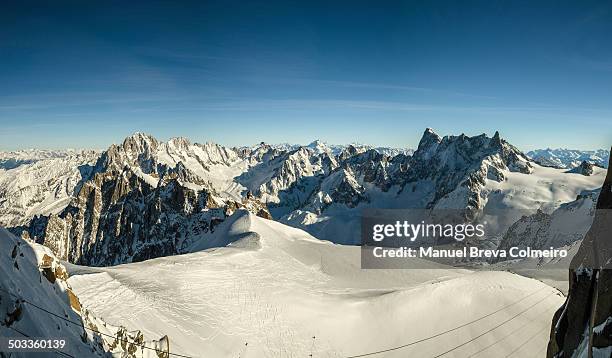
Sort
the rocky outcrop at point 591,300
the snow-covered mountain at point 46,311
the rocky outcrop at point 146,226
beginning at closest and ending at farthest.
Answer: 1. the snow-covered mountain at point 46,311
2. the rocky outcrop at point 591,300
3. the rocky outcrop at point 146,226

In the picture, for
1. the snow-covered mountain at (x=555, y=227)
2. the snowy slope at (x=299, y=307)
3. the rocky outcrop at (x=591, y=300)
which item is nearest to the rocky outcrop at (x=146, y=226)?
the snowy slope at (x=299, y=307)

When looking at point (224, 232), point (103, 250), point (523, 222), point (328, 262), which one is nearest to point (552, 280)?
point (328, 262)

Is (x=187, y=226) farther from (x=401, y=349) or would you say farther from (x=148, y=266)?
(x=401, y=349)

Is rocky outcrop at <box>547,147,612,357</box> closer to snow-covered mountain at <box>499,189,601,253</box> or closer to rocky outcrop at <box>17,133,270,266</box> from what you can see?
rocky outcrop at <box>17,133,270,266</box>

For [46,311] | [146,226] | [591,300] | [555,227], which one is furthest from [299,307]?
[555,227]

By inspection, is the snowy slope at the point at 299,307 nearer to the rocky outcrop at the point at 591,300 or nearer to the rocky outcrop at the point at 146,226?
the rocky outcrop at the point at 591,300

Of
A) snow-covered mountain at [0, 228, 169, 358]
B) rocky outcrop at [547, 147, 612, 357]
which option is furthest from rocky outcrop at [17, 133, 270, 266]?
rocky outcrop at [547, 147, 612, 357]
